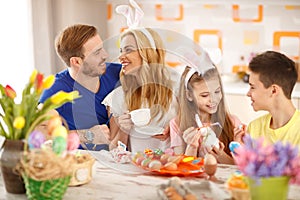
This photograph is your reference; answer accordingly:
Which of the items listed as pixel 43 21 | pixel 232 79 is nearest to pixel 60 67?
pixel 43 21

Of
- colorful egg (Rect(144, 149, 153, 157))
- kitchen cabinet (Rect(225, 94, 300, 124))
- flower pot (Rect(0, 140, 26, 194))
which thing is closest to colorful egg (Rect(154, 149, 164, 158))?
colorful egg (Rect(144, 149, 153, 157))

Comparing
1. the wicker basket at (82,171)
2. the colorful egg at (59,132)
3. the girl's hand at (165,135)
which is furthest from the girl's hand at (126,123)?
the colorful egg at (59,132)

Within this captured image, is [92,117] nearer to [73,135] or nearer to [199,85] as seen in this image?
[199,85]

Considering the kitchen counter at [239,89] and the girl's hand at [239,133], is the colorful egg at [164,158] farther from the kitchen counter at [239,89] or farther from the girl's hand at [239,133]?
the kitchen counter at [239,89]

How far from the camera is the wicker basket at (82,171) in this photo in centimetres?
185

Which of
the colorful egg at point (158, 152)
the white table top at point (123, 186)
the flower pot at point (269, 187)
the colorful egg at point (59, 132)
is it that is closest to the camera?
the flower pot at point (269, 187)

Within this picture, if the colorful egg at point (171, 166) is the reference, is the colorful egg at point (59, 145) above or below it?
above

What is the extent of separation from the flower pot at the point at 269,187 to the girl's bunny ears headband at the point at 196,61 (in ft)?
2.19

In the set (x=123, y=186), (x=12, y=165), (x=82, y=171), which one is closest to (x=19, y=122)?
(x=12, y=165)

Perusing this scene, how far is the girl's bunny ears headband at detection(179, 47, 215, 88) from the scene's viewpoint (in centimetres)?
213

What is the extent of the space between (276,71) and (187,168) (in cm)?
58

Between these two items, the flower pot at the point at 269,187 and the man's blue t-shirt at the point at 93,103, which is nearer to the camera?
the flower pot at the point at 269,187

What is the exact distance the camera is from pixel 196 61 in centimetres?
214

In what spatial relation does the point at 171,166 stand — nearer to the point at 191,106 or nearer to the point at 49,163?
the point at 191,106
